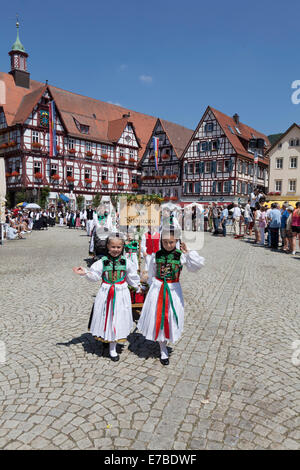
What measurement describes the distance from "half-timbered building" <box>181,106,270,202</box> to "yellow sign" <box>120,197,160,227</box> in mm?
33047

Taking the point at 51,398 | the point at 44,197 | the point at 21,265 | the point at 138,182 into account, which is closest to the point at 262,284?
the point at 51,398

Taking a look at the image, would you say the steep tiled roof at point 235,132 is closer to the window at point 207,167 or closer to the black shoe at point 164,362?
the window at point 207,167

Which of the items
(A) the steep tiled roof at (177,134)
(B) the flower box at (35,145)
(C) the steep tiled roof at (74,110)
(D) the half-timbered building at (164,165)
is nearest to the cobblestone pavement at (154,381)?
(B) the flower box at (35,145)

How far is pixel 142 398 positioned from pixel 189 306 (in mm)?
3127

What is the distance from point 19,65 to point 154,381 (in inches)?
1986

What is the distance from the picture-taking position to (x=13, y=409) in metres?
3.15

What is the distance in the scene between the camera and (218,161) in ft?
128

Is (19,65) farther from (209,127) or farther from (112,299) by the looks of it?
(112,299)

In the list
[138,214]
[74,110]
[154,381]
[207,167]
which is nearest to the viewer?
[154,381]

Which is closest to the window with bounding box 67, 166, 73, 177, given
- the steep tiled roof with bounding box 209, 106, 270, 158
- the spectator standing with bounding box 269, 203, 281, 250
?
the steep tiled roof with bounding box 209, 106, 270, 158

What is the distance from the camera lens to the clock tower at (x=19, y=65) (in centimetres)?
4377

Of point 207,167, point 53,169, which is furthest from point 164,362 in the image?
point 207,167

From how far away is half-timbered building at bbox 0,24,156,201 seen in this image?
36.8 meters

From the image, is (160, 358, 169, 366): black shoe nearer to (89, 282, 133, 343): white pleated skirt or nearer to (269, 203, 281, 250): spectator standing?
(89, 282, 133, 343): white pleated skirt
